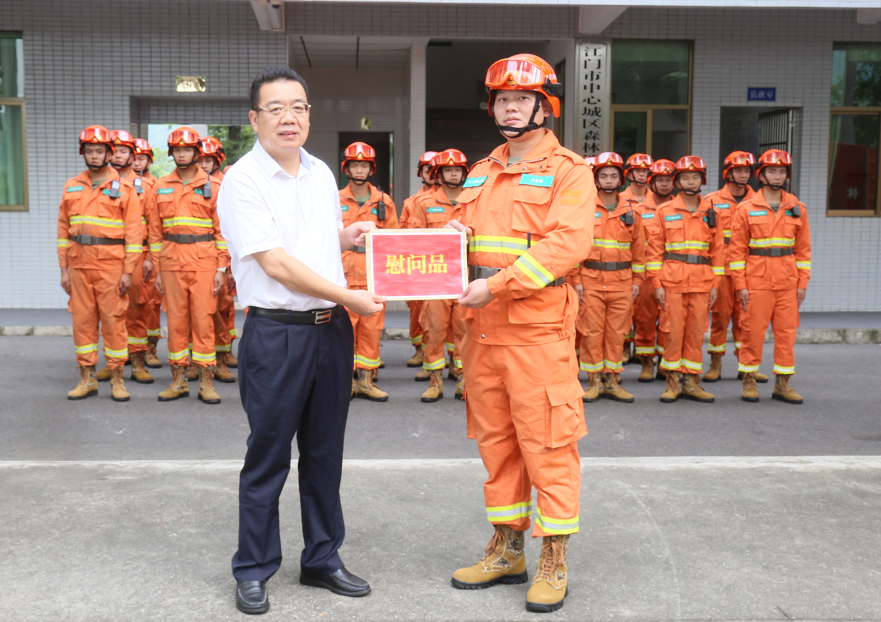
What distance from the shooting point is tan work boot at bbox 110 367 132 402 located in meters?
7.73

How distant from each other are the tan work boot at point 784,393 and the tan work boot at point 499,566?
16.6 ft

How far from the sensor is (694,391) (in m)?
8.10

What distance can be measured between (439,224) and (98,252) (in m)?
3.27

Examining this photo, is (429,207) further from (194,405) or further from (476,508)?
(476,508)

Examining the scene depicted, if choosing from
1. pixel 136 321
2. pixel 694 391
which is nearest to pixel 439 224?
pixel 694 391

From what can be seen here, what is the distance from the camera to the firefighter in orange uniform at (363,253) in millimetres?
8047

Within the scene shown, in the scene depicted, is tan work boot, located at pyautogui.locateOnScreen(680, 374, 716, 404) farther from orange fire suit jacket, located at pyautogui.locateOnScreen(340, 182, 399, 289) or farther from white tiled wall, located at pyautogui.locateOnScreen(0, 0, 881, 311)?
white tiled wall, located at pyautogui.locateOnScreen(0, 0, 881, 311)

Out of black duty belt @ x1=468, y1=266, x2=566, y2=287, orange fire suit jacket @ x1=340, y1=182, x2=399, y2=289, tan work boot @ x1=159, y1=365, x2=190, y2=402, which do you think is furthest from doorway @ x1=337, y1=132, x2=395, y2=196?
black duty belt @ x1=468, y1=266, x2=566, y2=287

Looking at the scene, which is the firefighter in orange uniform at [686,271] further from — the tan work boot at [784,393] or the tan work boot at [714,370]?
the tan work boot at [714,370]

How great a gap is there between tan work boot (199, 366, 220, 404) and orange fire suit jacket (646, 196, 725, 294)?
433cm

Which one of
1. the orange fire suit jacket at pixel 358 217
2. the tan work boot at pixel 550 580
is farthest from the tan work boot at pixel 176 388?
the tan work boot at pixel 550 580

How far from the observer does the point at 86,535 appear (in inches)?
163

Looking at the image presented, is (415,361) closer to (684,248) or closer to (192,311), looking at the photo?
(192,311)

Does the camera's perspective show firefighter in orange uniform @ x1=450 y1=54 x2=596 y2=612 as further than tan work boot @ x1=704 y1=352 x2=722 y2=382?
No
